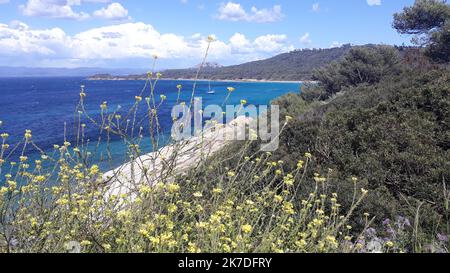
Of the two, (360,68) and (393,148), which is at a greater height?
(360,68)

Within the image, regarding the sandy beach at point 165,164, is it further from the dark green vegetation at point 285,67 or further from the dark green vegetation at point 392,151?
the dark green vegetation at point 285,67

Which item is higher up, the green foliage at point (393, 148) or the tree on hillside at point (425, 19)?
the tree on hillside at point (425, 19)

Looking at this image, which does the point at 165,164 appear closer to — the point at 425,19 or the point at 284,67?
the point at 425,19

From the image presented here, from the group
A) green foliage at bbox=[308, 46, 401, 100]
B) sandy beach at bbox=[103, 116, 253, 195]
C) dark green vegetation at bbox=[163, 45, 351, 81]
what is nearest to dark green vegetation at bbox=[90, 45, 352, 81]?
dark green vegetation at bbox=[163, 45, 351, 81]

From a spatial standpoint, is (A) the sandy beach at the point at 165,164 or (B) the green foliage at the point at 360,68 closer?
(A) the sandy beach at the point at 165,164

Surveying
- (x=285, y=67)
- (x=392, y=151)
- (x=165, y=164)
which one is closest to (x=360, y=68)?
(x=392, y=151)

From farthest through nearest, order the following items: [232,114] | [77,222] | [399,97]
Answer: [399,97] < [232,114] < [77,222]

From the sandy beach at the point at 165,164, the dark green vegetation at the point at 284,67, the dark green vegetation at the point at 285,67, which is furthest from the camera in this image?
the dark green vegetation at the point at 285,67

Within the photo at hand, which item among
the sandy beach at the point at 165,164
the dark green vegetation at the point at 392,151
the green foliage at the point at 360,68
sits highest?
the green foliage at the point at 360,68

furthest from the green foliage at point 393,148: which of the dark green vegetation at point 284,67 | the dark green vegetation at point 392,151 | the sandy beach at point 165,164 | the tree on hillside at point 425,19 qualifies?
the dark green vegetation at point 284,67
